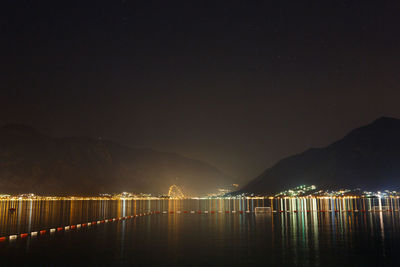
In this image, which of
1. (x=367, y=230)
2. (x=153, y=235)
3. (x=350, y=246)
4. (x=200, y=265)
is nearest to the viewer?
(x=200, y=265)

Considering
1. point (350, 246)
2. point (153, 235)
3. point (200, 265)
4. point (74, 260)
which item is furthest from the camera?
point (153, 235)

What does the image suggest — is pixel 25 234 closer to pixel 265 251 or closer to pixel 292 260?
pixel 265 251

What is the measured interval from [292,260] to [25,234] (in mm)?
31633

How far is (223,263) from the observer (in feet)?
85.1

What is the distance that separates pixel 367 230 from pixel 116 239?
1193 inches

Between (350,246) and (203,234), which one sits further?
(203,234)

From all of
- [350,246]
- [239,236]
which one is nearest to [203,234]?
[239,236]

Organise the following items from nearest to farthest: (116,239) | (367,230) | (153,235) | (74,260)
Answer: (74,260), (116,239), (153,235), (367,230)

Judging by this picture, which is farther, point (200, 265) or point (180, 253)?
point (180, 253)

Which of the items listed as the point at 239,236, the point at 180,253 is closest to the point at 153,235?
the point at 239,236

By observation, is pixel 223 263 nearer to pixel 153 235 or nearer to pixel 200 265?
pixel 200 265

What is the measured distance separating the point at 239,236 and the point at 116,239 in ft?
43.6

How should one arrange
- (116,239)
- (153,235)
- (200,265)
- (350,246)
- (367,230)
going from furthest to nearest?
1. (367,230)
2. (153,235)
3. (116,239)
4. (350,246)
5. (200,265)

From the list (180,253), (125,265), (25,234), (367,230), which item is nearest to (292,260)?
(180,253)
